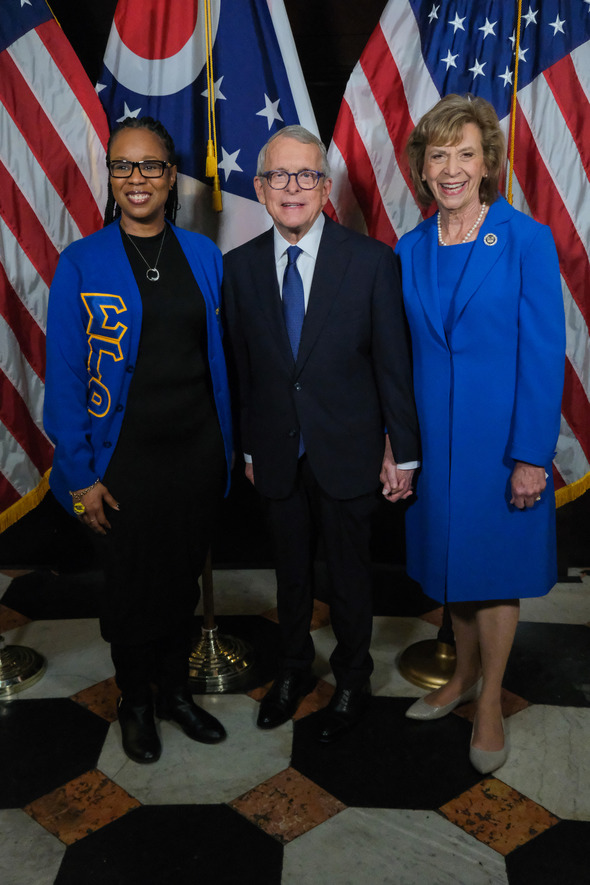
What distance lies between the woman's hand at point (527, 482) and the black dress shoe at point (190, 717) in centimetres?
103

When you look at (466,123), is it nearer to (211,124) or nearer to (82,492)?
(211,124)

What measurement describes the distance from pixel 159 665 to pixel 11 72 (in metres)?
1.90

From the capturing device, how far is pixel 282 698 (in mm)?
2191

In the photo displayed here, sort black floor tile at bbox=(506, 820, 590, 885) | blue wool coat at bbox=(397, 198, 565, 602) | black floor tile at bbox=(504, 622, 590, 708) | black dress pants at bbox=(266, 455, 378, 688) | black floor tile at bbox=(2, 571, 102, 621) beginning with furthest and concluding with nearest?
black floor tile at bbox=(2, 571, 102, 621) → black floor tile at bbox=(504, 622, 590, 708) → black dress pants at bbox=(266, 455, 378, 688) → blue wool coat at bbox=(397, 198, 565, 602) → black floor tile at bbox=(506, 820, 590, 885)

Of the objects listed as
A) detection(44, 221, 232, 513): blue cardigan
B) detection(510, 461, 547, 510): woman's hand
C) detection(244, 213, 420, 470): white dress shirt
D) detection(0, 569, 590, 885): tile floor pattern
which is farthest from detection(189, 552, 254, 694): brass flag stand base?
detection(510, 461, 547, 510): woman's hand

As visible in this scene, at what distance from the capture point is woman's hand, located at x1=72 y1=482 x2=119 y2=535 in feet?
6.06

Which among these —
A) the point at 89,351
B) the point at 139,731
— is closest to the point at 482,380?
the point at 89,351

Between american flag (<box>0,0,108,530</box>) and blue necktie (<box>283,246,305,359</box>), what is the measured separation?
1.00 meters

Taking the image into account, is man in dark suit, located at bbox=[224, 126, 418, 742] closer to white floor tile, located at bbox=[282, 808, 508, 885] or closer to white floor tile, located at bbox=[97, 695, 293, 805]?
white floor tile, located at bbox=[97, 695, 293, 805]

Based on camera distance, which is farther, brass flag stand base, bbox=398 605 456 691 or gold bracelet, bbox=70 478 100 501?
brass flag stand base, bbox=398 605 456 691

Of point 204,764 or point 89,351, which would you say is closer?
point 89,351

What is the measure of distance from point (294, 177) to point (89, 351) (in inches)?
25.0

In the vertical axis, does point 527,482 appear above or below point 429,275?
below

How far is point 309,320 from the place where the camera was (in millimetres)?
1865
